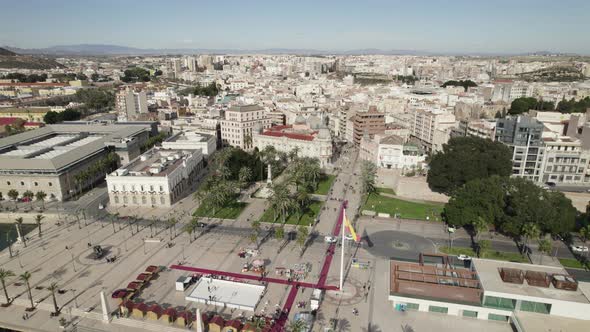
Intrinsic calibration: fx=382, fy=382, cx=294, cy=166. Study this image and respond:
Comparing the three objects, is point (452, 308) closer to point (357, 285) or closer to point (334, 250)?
point (357, 285)

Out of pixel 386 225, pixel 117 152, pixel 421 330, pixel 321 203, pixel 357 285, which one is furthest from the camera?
pixel 117 152

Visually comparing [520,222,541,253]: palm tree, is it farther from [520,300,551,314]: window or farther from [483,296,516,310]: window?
[483,296,516,310]: window

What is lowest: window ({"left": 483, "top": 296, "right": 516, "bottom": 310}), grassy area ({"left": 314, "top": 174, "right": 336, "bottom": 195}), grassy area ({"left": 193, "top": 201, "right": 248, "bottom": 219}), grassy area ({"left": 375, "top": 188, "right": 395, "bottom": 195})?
grassy area ({"left": 375, "top": 188, "right": 395, "bottom": 195})

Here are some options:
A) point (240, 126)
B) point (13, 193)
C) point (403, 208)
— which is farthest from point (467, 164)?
point (13, 193)

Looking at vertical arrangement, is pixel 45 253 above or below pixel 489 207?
below

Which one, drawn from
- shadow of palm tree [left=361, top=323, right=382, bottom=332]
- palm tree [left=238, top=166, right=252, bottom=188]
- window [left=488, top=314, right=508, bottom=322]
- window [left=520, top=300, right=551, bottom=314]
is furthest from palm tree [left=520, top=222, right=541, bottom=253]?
palm tree [left=238, top=166, right=252, bottom=188]

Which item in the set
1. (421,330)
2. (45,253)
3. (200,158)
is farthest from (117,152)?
(421,330)

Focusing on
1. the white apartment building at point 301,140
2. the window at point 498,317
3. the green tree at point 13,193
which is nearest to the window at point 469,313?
the window at point 498,317
